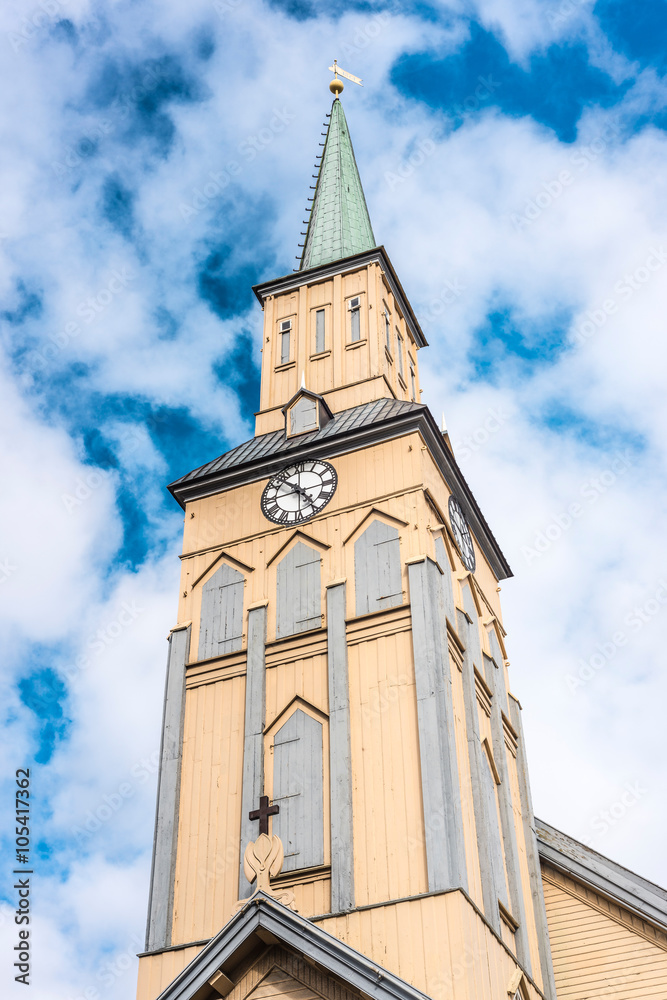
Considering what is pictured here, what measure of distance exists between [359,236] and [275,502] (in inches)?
461

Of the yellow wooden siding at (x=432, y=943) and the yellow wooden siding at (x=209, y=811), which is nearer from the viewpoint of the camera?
the yellow wooden siding at (x=432, y=943)

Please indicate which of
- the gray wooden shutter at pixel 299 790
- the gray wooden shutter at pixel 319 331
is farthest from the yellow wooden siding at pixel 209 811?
the gray wooden shutter at pixel 319 331

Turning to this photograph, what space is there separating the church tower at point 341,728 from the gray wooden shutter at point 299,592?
4 cm

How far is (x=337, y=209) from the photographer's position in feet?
117

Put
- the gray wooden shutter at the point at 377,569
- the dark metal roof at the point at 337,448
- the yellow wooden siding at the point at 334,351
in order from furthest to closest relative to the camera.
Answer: the yellow wooden siding at the point at 334,351 → the dark metal roof at the point at 337,448 → the gray wooden shutter at the point at 377,569

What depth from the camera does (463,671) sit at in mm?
24062

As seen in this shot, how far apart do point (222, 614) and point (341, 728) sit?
4.44m

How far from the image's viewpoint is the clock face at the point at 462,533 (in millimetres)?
26953

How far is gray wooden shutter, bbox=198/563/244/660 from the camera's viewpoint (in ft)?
81.2

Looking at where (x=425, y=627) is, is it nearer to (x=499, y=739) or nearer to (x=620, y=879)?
(x=499, y=739)

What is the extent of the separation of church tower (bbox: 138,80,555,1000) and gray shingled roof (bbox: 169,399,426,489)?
75mm

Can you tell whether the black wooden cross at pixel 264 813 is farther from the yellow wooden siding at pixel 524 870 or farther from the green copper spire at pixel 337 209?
the green copper spire at pixel 337 209

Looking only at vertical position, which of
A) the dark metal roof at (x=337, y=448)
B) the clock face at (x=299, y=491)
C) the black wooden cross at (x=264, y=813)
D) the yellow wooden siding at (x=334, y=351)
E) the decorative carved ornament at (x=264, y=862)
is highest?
the yellow wooden siding at (x=334, y=351)

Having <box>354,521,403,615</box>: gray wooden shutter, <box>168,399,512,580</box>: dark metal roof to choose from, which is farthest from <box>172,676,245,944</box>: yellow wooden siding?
<box>168,399,512,580</box>: dark metal roof
